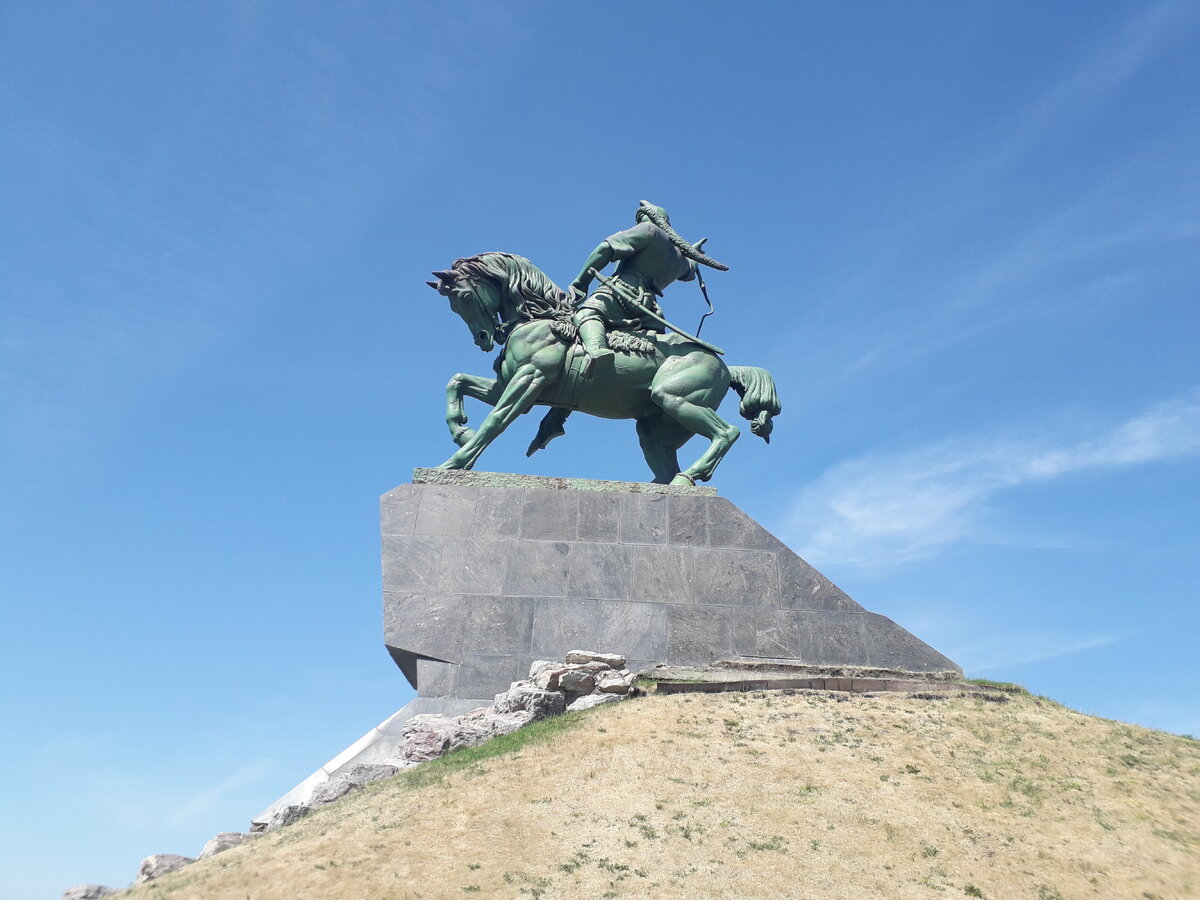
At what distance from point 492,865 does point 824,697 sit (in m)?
5.27

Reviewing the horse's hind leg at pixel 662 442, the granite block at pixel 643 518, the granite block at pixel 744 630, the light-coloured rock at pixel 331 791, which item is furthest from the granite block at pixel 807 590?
the light-coloured rock at pixel 331 791

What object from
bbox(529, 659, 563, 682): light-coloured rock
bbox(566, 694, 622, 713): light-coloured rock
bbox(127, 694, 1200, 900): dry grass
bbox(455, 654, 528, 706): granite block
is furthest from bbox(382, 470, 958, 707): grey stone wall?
bbox(127, 694, 1200, 900): dry grass

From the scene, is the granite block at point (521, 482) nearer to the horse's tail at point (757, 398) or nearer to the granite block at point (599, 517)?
the granite block at point (599, 517)

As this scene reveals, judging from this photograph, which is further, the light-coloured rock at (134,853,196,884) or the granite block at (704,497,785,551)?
the granite block at (704,497,785,551)

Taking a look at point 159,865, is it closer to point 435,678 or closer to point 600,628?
point 435,678

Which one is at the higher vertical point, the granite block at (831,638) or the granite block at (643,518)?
the granite block at (643,518)

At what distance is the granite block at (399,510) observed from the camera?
50.5 feet

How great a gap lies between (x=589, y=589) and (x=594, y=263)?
5734 millimetres

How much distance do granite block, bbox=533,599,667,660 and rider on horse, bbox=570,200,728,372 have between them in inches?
156

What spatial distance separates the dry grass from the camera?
8945mm

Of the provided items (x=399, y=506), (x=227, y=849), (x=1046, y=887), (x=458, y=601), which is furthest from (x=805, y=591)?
(x=227, y=849)

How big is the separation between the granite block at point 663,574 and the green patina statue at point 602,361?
4.47 feet

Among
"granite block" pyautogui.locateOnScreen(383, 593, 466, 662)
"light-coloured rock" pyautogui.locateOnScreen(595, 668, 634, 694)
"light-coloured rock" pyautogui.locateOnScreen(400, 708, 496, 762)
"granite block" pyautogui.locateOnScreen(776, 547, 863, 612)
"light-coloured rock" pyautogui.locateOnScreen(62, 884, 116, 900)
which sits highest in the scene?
"granite block" pyautogui.locateOnScreen(776, 547, 863, 612)

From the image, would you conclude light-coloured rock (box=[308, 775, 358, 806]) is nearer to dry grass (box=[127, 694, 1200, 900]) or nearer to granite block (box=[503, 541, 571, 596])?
dry grass (box=[127, 694, 1200, 900])
